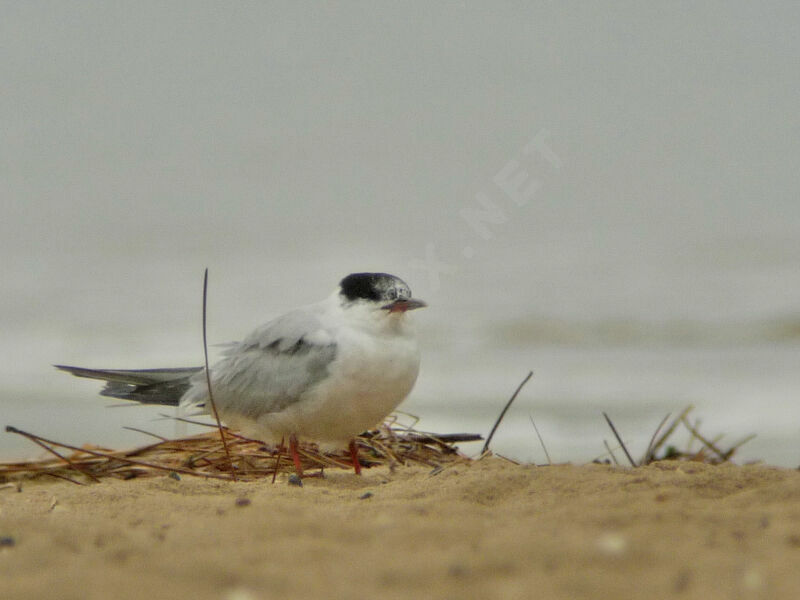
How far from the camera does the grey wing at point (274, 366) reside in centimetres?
369

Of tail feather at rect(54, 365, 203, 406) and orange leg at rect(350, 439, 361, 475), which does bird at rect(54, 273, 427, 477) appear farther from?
tail feather at rect(54, 365, 203, 406)

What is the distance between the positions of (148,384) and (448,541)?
9.54ft

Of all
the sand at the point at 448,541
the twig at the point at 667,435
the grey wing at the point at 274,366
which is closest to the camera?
the sand at the point at 448,541

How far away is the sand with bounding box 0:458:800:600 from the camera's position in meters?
1.48

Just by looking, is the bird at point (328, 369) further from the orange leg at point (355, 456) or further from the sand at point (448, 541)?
the sand at point (448, 541)

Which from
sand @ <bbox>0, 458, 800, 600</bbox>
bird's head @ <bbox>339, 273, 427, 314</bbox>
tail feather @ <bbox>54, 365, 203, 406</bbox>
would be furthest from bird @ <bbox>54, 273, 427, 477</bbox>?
sand @ <bbox>0, 458, 800, 600</bbox>

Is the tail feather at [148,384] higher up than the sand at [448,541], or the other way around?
the tail feather at [148,384]

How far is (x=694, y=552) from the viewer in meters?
1.62

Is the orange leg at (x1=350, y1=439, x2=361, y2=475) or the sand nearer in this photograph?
the sand

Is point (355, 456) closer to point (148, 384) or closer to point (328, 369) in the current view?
point (328, 369)

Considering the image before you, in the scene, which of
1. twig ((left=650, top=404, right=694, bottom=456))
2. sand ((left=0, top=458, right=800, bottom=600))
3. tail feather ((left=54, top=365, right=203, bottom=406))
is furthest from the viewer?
tail feather ((left=54, top=365, right=203, bottom=406))

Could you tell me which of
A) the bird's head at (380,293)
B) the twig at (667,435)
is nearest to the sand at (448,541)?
the twig at (667,435)

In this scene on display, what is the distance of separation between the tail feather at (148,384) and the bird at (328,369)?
0.35m

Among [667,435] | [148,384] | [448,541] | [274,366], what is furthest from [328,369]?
[448,541]
